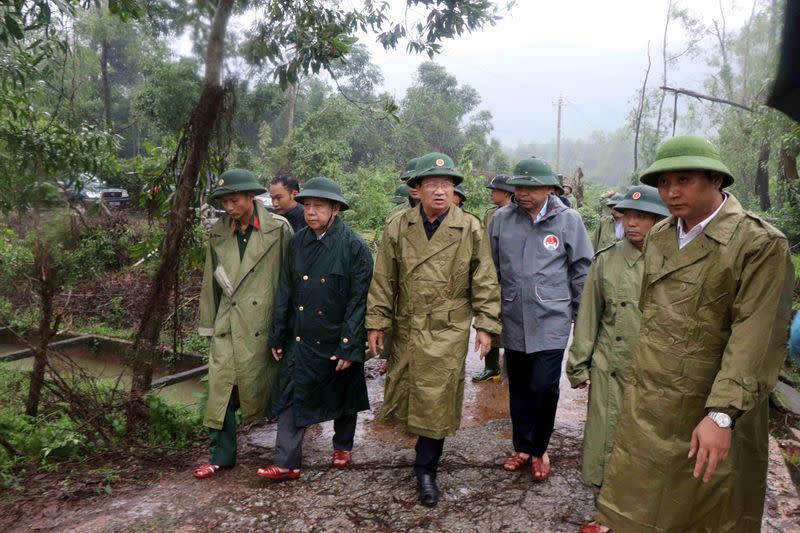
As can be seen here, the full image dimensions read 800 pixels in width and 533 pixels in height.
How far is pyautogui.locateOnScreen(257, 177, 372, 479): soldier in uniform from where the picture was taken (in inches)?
147

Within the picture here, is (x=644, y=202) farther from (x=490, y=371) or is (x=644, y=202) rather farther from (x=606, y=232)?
(x=490, y=371)

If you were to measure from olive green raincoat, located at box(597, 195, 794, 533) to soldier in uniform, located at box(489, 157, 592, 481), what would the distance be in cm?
130

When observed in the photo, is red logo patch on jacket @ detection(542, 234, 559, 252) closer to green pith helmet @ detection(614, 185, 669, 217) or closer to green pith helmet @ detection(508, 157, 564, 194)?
green pith helmet @ detection(508, 157, 564, 194)

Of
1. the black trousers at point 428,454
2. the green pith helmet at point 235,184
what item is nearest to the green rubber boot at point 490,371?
the black trousers at point 428,454

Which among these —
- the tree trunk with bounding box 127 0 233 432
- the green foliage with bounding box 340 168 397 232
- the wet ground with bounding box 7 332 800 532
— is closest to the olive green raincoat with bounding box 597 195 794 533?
the wet ground with bounding box 7 332 800 532

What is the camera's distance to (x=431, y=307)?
347cm

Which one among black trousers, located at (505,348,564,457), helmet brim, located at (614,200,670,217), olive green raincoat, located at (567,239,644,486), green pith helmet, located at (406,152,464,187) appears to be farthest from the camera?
black trousers, located at (505,348,564,457)

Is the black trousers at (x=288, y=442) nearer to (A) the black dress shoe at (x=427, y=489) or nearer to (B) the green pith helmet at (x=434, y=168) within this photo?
(A) the black dress shoe at (x=427, y=489)

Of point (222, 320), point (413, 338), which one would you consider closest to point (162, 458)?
point (222, 320)

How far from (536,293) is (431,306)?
2.35 feet

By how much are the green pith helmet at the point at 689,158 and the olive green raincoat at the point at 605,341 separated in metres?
0.86

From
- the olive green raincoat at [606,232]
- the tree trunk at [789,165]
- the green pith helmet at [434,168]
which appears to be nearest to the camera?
the green pith helmet at [434,168]

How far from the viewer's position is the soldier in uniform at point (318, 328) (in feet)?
12.2

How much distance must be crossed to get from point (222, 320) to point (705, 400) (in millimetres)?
2753
